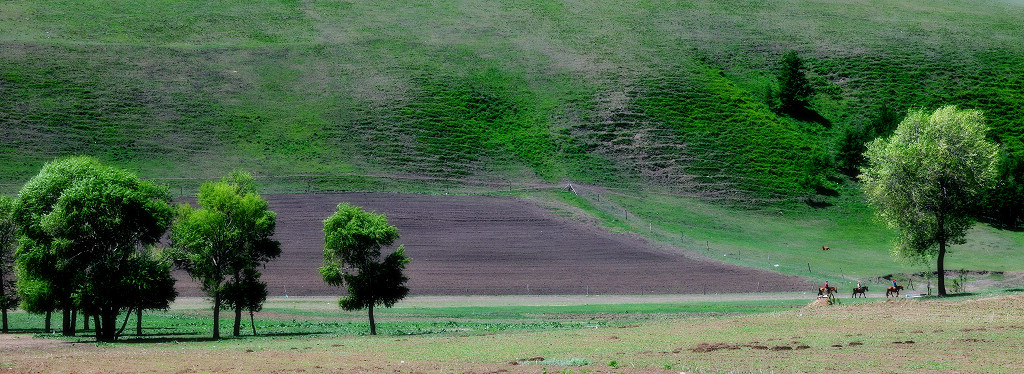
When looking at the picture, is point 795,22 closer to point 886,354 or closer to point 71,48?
point 71,48

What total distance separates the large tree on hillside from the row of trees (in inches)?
1.8

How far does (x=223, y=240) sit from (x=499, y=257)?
29.0 meters

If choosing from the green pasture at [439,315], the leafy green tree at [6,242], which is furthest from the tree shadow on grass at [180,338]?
the leafy green tree at [6,242]

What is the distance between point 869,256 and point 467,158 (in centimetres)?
4352

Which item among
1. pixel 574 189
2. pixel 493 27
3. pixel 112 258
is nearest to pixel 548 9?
pixel 493 27

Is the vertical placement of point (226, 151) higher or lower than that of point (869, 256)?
higher

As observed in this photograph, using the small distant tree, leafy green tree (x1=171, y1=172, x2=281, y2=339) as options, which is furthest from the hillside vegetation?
leafy green tree (x1=171, y1=172, x2=281, y2=339)

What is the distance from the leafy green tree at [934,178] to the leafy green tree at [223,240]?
36.1 m

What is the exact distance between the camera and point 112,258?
43.2 m

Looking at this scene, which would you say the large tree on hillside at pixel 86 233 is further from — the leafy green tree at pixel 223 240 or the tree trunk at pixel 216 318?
the tree trunk at pixel 216 318

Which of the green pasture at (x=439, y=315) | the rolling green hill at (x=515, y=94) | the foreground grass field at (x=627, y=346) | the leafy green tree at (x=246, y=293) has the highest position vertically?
the rolling green hill at (x=515, y=94)

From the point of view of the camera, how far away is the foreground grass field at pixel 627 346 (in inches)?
1112

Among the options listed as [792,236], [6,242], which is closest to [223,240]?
[6,242]

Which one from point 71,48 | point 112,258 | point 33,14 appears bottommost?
point 112,258
